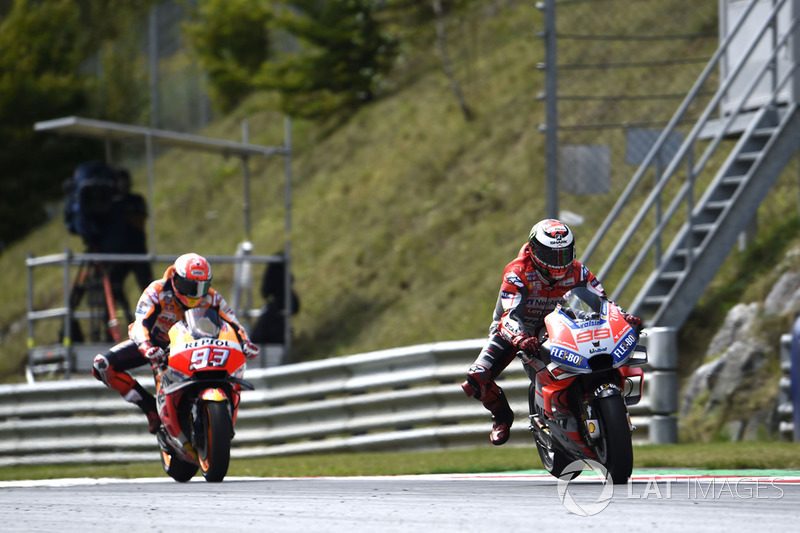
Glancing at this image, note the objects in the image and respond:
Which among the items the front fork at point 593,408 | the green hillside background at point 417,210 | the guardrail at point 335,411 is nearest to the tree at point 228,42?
the green hillside background at point 417,210

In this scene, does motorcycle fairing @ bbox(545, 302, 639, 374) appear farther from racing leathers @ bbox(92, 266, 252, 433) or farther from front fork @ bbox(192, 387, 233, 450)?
racing leathers @ bbox(92, 266, 252, 433)

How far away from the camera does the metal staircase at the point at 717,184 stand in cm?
1414

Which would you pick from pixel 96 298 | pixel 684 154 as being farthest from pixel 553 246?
pixel 96 298

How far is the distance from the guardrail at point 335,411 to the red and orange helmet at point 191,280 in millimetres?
3015

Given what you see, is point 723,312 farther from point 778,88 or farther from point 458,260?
point 458,260

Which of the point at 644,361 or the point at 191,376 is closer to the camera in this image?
the point at 644,361

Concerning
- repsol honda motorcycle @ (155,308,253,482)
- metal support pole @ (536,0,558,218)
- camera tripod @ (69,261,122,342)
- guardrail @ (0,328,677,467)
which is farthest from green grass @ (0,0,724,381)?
repsol honda motorcycle @ (155,308,253,482)

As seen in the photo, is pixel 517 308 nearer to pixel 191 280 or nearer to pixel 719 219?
pixel 191 280

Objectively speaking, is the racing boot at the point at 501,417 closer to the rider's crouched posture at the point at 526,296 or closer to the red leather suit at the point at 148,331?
the rider's crouched posture at the point at 526,296

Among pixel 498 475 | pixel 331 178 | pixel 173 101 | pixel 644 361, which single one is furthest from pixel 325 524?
pixel 173 101

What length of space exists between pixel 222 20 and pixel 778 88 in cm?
2285

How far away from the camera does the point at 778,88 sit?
48.1 feet
